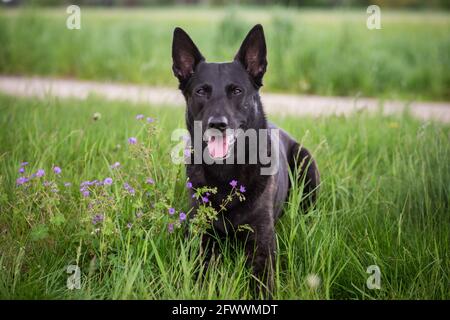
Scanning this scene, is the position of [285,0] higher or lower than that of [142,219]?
higher

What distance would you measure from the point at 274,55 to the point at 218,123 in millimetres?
6504

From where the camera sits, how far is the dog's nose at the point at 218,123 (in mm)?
2992

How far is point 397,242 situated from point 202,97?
1.53m

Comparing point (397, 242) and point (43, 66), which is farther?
point (43, 66)

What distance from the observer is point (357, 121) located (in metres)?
5.32

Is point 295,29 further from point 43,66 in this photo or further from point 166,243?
point 166,243

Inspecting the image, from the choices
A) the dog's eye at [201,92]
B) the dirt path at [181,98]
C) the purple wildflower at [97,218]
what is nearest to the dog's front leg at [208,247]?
the purple wildflower at [97,218]

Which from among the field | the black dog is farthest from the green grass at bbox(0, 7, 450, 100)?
the black dog

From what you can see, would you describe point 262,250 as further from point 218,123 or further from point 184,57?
point 184,57

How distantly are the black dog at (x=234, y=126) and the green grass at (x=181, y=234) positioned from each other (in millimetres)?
116

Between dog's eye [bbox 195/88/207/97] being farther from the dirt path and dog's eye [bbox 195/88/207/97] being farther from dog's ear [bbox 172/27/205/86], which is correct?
the dirt path

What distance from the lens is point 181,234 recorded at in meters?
3.28
